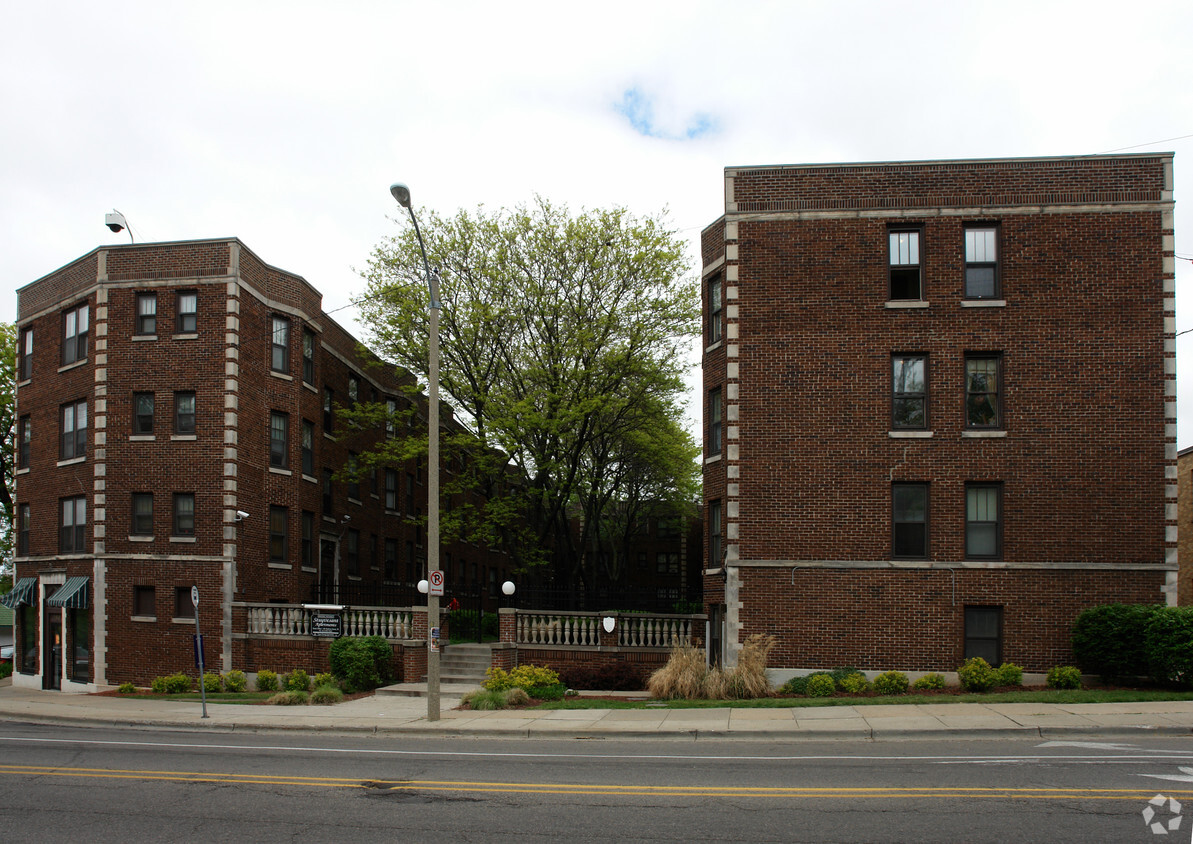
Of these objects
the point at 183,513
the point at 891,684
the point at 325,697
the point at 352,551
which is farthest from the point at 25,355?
the point at 891,684

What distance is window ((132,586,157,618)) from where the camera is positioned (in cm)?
2806

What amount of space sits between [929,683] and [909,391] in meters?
6.42

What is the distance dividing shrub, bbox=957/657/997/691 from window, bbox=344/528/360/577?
73.3 ft

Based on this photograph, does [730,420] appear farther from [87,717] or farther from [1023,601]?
[87,717]

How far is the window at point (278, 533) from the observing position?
Answer: 98.1 feet

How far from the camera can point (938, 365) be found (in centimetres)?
2212

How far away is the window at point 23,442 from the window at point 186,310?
8380mm

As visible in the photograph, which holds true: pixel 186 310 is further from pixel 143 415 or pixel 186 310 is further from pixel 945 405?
pixel 945 405

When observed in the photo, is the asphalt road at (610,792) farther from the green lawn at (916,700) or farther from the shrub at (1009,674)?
the shrub at (1009,674)

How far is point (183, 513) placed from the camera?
28266 mm

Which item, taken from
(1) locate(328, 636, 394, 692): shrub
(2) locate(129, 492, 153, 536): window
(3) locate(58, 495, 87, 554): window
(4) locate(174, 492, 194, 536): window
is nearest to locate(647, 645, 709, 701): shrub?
(1) locate(328, 636, 394, 692): shrub

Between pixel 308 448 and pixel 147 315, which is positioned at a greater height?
pixel 147 315

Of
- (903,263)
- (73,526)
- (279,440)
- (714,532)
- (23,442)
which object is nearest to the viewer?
(903,263)

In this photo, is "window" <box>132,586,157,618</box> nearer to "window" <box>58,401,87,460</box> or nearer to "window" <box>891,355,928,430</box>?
"window" <box>58,401,87,460</box>
